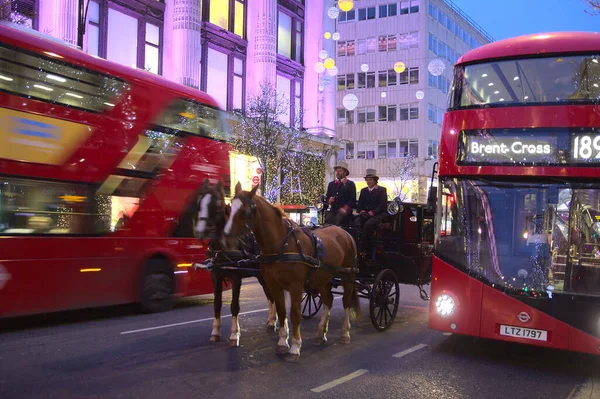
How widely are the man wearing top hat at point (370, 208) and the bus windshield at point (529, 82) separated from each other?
254 centimetres

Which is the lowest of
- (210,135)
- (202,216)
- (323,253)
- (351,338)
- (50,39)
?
(351,338)

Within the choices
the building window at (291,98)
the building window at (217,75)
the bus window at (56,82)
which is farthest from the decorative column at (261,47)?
the bus window at (56,82)

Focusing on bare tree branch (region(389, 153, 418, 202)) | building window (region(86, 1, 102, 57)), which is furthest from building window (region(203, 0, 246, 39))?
bare tree branch (region(389, 153, 418, 202))

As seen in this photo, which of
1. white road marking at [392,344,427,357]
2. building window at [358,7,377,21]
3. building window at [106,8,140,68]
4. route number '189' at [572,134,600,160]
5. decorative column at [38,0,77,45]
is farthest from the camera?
building window at [358,7,377,21]

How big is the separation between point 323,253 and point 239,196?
5.36ft

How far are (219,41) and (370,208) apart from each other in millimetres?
21720

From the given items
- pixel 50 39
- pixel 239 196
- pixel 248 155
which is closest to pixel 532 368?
pixel 239 196

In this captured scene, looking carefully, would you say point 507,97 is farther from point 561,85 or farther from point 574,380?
point 574,380

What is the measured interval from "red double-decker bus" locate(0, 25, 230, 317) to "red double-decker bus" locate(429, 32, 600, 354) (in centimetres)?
561

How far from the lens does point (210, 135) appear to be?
476 inches

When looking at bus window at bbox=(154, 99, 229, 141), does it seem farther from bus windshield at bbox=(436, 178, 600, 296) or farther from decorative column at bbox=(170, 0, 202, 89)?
decorative column at bbox=(170, 0, 202, 89)

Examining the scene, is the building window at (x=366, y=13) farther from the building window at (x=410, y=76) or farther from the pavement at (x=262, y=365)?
the pavement at (x=262, y=365)

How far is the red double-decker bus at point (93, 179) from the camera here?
862cm

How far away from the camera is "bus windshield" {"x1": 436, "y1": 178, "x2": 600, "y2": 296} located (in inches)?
278
